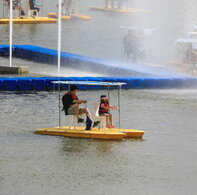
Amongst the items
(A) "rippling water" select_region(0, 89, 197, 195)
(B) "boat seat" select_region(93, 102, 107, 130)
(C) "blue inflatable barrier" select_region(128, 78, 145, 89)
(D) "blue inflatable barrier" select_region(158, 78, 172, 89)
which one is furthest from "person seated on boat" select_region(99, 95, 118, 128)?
(D) "blue inflatable barrier" select_region(158, 78, 172, 89)

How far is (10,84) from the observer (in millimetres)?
26672

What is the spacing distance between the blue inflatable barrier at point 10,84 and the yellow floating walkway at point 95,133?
22.5 feet

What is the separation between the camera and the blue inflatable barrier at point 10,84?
2664cm

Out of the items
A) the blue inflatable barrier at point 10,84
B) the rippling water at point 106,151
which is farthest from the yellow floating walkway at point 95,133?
the blue inflatable barrier at point 10,84

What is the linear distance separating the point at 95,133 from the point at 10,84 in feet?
25.2

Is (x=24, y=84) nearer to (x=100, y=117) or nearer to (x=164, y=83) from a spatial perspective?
(x=164, y=83)

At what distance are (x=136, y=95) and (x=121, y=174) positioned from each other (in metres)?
10.5

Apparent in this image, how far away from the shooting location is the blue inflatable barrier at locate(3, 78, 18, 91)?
26.6 metres

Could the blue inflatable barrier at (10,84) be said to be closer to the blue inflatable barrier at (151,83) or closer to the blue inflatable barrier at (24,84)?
the blue inflatable barrier at (24,84)

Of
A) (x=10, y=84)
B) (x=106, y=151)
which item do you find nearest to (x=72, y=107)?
(x=106, y=151)

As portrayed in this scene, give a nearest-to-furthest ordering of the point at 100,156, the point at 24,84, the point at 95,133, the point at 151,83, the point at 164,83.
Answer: the point at 100,156 < the point at 95,133 < the point at 24,84 < the point at 151,83 < the point at 164,83

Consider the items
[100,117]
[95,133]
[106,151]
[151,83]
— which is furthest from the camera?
[151,83]

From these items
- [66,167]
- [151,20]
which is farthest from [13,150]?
[151,20]

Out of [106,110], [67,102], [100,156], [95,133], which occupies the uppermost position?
[67,102]
